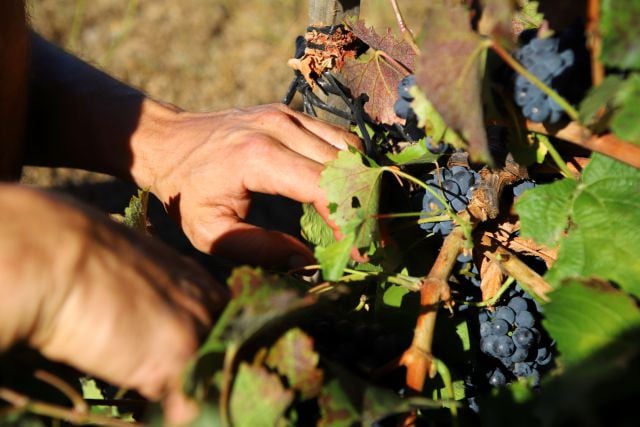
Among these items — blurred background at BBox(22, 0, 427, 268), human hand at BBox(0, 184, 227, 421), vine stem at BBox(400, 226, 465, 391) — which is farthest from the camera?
blurred background at BBox(22, 0, 427, 268)

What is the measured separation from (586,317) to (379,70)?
632 millimetres

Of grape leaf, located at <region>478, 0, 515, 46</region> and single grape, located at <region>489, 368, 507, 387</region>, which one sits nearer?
grape leaf, located at <region>478, 0, 515, 46</region>

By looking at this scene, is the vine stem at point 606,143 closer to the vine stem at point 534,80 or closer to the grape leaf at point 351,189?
the vine stem at point 534,80

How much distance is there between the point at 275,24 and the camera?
177 inches

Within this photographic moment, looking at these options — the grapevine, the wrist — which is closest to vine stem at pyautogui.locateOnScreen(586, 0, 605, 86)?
the grapevine

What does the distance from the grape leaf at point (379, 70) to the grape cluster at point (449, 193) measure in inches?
6.3

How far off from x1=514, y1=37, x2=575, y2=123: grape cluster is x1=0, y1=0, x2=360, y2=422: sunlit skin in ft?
1.30

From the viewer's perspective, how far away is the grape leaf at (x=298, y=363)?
755mm

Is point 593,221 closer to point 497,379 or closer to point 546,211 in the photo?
point 546,211

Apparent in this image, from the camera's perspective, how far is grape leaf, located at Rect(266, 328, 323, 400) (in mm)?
755

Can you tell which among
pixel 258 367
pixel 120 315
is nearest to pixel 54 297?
pixel 120 315

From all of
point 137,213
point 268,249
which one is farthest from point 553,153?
point 137,213

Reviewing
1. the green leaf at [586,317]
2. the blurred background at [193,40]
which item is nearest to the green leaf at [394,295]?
the green leaf at [586,317]

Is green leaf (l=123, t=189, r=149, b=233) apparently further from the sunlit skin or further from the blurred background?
the blurred background
